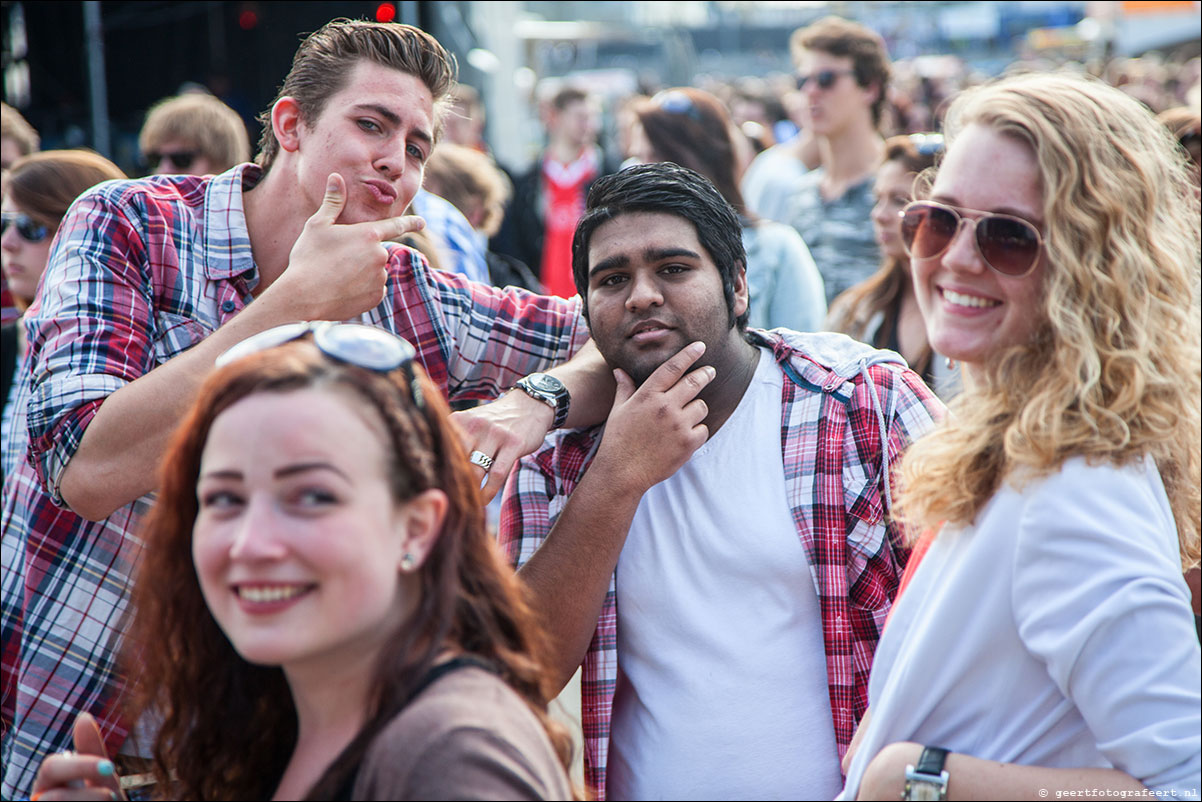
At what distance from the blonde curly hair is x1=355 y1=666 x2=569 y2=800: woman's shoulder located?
73cm

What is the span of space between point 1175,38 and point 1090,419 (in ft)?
52.3

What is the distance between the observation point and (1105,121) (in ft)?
5.84

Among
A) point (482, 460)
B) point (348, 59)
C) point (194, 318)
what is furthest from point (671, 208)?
point (194, 318)

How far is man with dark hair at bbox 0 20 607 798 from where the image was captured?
224 centimetres

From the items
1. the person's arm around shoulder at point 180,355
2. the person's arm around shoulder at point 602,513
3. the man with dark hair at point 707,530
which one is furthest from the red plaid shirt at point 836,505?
the person's arm around shoulder at point 180,355

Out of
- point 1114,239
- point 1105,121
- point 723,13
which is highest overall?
point 1105,121

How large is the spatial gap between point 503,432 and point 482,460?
0.24 ft

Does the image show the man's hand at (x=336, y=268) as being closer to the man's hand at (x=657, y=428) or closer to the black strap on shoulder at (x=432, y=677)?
the man's hand at (x=657, y=428)

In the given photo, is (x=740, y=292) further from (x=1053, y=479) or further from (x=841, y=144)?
(x=841, y=144)

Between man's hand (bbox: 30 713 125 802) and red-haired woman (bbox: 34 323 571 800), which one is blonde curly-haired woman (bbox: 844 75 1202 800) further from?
man's hand (bbox: 30 713 125 802)

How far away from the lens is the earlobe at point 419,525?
1593mm

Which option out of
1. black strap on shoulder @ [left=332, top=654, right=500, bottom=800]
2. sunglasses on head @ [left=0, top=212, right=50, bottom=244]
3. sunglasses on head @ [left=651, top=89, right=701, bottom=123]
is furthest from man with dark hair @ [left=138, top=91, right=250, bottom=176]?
black strap on shoulder @ [left=332, top=654, right=500, bottom=800]

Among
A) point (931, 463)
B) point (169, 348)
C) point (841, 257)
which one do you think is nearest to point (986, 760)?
point (931, 463)

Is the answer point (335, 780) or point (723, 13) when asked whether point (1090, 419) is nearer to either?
point (335, 780)
